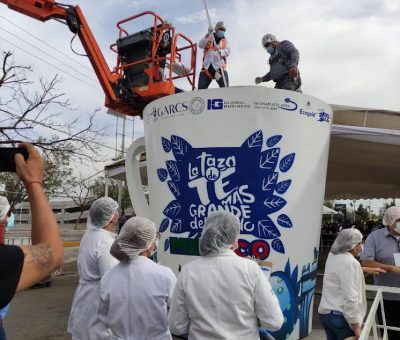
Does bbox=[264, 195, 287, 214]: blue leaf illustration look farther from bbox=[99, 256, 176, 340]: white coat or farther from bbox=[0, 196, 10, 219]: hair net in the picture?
bbox=[0, 196, 10, 219]: hair net

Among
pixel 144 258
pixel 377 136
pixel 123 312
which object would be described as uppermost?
pixel 377 136

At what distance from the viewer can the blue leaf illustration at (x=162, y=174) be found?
4.80 meters

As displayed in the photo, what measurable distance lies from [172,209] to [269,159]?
46.3 inches

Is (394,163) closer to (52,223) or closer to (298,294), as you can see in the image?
(298,294)

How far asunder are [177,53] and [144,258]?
6.13 m

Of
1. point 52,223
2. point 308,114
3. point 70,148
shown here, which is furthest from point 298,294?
point 70,148

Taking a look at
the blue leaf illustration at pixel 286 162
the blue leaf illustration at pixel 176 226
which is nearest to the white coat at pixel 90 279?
the blue leaf illustration at pixel 176 226

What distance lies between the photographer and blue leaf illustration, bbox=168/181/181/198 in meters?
4.66

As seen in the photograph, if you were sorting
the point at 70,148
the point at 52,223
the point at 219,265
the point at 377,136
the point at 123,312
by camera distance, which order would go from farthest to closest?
the point at 70,148
the point at 377,136
the point at 123,312
the point at 219,265
the point at 52,223

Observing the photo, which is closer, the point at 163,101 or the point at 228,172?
the point at 228,172

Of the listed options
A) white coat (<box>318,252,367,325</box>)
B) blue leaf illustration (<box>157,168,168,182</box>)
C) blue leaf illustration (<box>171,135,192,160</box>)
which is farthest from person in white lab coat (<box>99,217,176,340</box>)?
blue leaf illustration (<box>157,168,168,182</box>)

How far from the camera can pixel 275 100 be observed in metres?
4.46

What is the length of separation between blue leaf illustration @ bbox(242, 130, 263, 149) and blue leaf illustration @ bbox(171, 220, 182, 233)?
109 cm

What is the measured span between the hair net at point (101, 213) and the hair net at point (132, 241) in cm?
85
